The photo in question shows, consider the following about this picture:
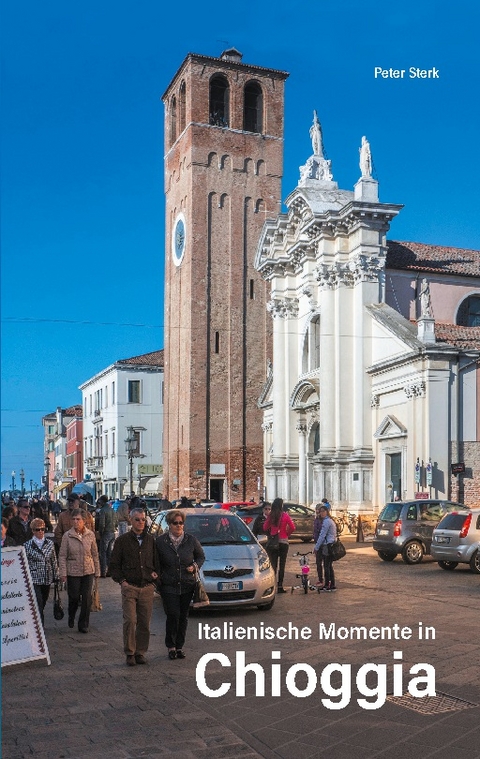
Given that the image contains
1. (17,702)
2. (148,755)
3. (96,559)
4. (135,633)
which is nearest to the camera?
(148,755)

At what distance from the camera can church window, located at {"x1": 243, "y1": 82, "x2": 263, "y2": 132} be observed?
196ft

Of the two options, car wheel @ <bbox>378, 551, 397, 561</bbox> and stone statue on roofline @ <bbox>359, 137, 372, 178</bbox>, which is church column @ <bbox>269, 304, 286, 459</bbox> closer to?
stone statue on roofline @ <bbox>359, 137, 372, 178</bbox>

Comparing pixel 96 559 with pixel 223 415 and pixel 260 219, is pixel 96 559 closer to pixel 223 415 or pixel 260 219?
pixel 223 415

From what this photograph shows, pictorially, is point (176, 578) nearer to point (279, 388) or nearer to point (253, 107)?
point (279, 388)

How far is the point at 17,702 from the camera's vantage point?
8.12 meters

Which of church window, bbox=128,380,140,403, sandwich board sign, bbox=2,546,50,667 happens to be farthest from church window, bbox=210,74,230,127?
sandwich board sign, bbox=2,546,50,667

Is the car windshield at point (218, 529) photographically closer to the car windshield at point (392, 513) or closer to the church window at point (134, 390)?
the car windshield at point (392, 513)

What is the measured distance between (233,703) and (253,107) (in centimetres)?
5587

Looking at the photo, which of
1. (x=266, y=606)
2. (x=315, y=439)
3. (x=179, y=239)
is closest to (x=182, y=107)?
(x=179, y=239)

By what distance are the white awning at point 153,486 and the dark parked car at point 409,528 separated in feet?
140

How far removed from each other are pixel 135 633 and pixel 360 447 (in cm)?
3006

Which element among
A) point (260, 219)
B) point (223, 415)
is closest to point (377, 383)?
point (223, 415)

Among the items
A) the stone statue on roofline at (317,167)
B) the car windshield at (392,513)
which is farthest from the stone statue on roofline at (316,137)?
the car windshield at (392,513)

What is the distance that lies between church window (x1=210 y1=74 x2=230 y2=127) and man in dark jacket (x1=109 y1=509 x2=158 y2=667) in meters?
51.2
